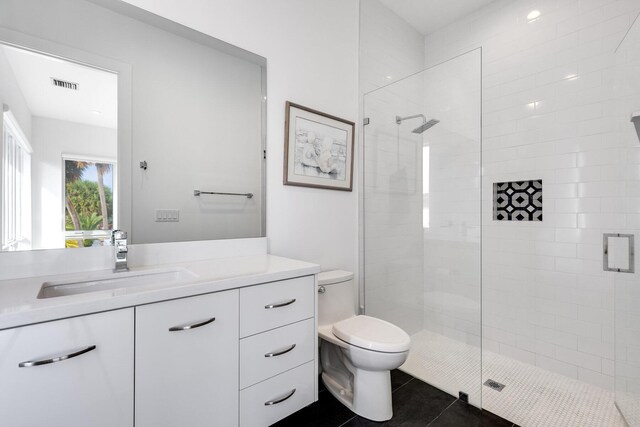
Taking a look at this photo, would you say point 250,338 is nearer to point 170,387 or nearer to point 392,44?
point 170,387

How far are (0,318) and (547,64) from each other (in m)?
3.21

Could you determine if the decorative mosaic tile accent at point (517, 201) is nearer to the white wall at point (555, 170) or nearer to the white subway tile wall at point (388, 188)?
the white wall at point (555, 170)

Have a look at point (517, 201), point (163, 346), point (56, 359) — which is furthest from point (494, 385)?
point (56, 359)

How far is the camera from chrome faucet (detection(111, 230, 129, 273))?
52.9 inches

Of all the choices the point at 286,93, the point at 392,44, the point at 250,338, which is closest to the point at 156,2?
the point at 286,93

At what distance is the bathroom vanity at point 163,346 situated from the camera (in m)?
0.84

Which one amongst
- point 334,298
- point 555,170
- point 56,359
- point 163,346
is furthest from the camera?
point 555,170

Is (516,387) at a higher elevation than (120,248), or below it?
below

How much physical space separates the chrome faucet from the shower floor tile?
Answer: 185 centimetres

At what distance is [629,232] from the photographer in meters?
1.73

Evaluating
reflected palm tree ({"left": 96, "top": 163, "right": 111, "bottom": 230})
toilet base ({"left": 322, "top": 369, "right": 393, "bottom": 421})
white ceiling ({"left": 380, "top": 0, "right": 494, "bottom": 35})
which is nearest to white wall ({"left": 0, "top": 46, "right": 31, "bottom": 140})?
reflected palm tree ({"left": 96, "top": 163, "right": 111, "bottom": 230})

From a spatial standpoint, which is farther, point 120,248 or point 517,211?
point 517,211

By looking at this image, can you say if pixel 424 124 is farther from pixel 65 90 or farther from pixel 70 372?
pixel 70 372

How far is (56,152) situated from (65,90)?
0.88ft
